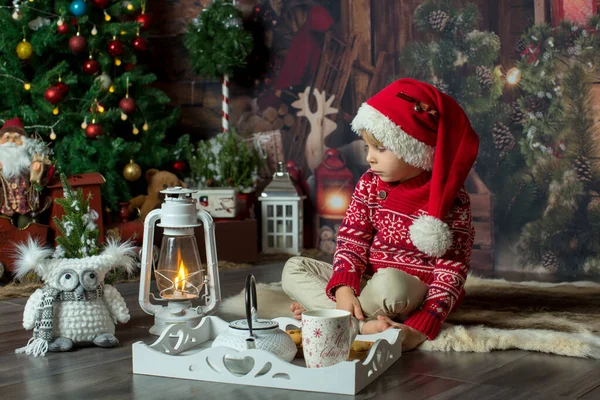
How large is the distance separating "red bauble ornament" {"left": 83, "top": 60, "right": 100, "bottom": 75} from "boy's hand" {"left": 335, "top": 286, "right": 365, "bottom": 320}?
6.77ft

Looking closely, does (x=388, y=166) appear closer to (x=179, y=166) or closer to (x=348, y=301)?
(x=348, y=301)

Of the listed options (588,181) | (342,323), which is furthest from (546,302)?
(342,323)

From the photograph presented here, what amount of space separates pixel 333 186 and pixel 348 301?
195 cm

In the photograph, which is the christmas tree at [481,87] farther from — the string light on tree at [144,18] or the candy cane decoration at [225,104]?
the string light on tree at [144,18]

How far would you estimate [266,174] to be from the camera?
13.8 ft

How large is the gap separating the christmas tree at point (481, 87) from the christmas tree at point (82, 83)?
1.42 meters

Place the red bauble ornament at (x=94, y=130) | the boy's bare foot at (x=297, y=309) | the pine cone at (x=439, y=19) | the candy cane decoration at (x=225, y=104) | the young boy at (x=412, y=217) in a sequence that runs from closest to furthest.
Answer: the young boy at (x=412, y=217)
the boy's bare foot at (x=297, y=309)
the pine cone at (x=439, y=19)
the red bauble ornament at (x=94, y=130)
the candy cane decoration at (x=225, y=104)

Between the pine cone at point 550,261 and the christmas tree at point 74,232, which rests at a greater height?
the christmas tree at point 74,232

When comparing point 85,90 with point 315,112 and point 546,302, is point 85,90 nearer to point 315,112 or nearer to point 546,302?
point 315,112

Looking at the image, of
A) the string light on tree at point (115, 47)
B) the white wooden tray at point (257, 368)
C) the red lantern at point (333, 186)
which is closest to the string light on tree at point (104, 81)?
the string light on tree at point (115, 47)

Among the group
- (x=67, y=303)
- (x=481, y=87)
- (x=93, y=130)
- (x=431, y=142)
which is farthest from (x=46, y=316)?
(x=481, y=87)

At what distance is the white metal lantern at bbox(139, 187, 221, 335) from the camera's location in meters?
2.07

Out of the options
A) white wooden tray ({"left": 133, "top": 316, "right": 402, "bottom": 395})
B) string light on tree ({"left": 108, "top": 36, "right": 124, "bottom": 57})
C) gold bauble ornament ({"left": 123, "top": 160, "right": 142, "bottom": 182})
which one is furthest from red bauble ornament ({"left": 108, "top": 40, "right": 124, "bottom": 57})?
white wooden tray ({"left": 133, "top": 316, "right": 402, "bottom": 395})

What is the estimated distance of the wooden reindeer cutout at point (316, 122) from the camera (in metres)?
3.96
